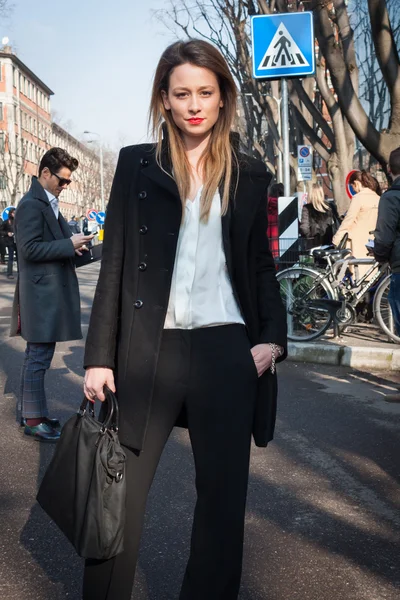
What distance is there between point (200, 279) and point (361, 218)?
8.43m

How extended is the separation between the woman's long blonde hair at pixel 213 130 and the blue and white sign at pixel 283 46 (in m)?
7.10

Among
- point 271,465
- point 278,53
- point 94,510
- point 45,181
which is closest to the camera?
point 94,510

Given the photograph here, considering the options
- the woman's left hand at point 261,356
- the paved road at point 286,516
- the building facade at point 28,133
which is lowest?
the paved road at point 286,516

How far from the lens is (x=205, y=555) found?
2.31m

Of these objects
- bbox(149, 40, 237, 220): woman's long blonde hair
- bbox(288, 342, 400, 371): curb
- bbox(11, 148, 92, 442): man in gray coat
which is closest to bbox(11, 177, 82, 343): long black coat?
bbox(11, 148, 92, 442): man in gray coat

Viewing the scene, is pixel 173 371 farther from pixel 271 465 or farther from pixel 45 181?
pixel 45 181

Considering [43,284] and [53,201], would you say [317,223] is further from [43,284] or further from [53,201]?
[43,284]

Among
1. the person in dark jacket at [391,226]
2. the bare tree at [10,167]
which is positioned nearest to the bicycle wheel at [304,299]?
the person in dark jacket at [391,226]

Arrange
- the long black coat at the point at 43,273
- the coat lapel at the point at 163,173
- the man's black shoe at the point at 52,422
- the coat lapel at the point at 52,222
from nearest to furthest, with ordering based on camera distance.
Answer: the coat lapel at the point at 163,173
the long black coat at the point at 43,273
the coat lapel at the point at 52,222
the man's black shoe at the point at 52,422

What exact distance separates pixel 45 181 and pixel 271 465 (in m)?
2.40

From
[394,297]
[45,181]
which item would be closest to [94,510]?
[45,181]

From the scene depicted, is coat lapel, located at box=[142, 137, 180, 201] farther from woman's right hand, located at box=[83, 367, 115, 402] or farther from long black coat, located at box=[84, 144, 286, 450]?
woman's right hand, located at box=[83, 367, 115, 402]

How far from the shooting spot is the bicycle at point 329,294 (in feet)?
31.1

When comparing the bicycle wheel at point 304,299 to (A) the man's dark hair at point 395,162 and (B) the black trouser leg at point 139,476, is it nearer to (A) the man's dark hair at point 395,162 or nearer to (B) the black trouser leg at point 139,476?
(A) the man's dark hair at point 395,162
